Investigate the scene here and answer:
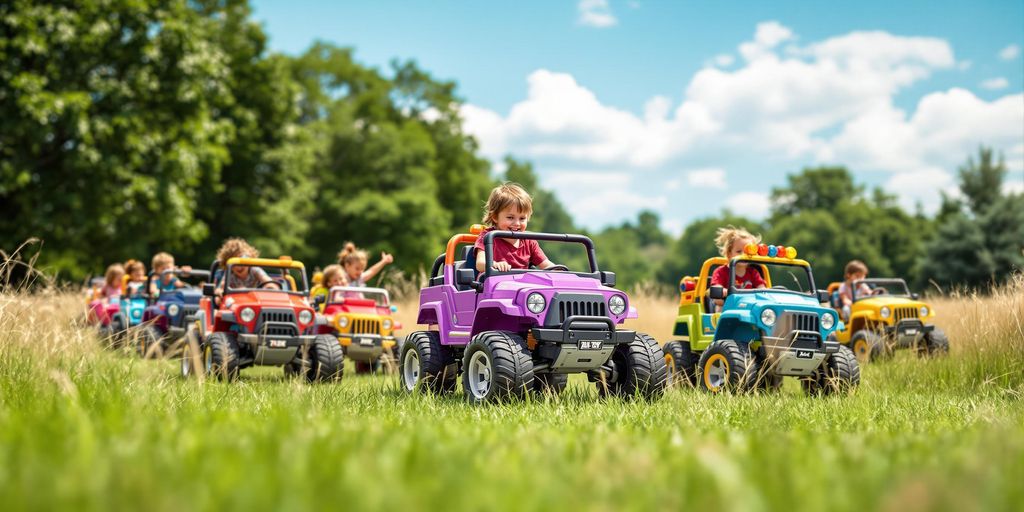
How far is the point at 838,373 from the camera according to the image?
8.34m

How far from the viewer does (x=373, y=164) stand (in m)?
44.8

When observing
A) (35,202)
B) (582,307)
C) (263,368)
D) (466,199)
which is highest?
(466,199)

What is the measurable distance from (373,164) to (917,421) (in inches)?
1604

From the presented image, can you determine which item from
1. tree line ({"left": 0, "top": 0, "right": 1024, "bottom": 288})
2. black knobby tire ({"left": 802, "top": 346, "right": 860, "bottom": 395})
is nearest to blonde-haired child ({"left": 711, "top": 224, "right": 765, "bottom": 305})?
black knobby tire ({"left": 802, "top": 346, "right": 860, "bottom": 395})

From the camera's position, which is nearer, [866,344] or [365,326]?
[365,326]

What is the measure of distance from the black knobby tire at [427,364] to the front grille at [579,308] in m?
1.52

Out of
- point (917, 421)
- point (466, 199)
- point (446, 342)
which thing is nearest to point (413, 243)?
point (466, 199)

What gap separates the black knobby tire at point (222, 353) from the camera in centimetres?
976

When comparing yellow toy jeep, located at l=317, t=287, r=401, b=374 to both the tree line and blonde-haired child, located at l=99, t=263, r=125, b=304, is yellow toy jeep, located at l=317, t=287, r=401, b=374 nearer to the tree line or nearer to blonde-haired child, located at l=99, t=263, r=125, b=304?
blonde-haired child, located at l=99, t=263, r=125, b=304

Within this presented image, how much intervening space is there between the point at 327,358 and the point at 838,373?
215 inches

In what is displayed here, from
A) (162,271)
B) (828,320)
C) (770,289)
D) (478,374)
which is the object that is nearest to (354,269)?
(162,271)

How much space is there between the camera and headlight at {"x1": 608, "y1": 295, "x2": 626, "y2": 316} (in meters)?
7.07

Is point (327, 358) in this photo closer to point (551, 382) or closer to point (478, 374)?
point (551, 382)

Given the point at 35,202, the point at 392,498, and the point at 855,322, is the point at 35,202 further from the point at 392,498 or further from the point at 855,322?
the point at 392,498
